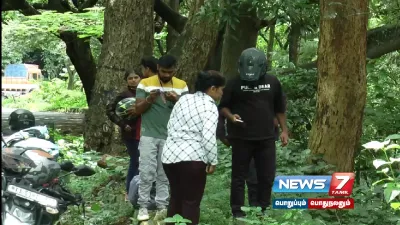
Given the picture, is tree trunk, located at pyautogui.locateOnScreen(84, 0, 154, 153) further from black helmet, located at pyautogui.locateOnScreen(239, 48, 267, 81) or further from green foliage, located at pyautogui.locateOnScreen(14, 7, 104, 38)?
black helmet, located at pyautogui.locateOnScreen(239, 48, 267, 81)

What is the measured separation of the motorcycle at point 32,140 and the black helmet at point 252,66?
1.93 metres

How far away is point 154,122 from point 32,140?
4.50ft

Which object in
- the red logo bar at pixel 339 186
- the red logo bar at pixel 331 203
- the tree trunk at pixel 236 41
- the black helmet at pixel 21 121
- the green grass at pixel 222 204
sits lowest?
the green grass at pixel 222 204

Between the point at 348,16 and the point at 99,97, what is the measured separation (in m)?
Result: 5.83

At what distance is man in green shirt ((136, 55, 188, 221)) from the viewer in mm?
6125

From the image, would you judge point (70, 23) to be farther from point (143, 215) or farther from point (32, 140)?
point (32, 140)

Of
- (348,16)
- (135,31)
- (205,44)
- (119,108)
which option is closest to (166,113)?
(119,108)

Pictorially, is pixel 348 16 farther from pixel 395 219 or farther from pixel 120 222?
pixel 120 222

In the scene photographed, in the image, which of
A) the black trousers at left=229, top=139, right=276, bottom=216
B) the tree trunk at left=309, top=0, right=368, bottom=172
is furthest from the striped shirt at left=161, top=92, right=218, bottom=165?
the tree trunk at left=309, top=0, right=368, bottom=172

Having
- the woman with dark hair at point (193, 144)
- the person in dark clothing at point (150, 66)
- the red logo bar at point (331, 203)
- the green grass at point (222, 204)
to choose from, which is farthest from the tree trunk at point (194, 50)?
the red logo bar at point (331, 203)

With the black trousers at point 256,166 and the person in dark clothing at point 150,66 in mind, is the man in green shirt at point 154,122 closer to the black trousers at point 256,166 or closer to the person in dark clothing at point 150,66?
the person in dark clothing at point 150,66

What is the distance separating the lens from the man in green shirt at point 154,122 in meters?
6.12

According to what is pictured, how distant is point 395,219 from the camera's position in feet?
19.6

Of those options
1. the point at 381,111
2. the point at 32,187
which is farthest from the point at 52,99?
the point at 32,187
